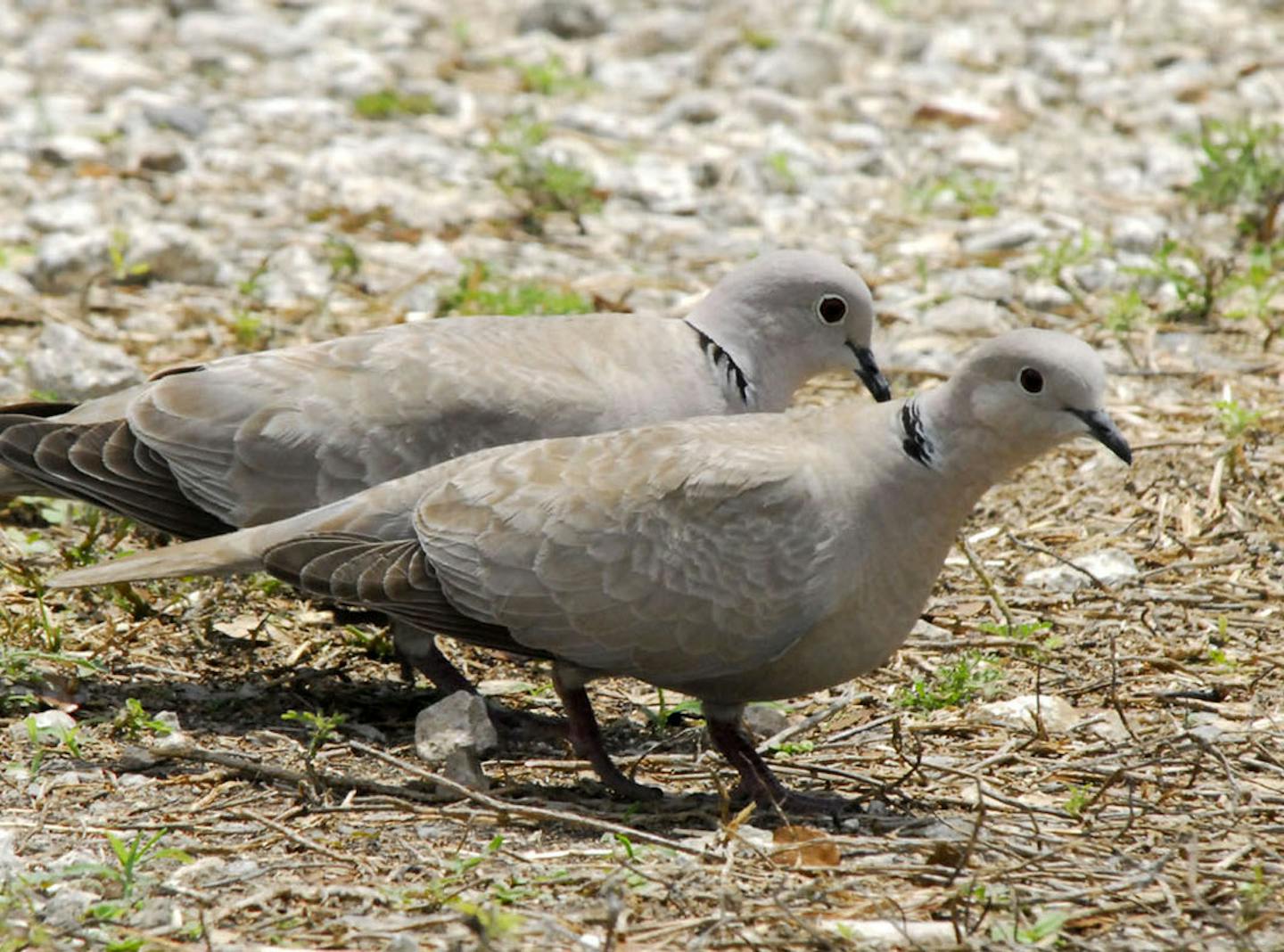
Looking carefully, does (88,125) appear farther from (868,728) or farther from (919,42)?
(868,728)

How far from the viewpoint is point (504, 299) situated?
650 cm

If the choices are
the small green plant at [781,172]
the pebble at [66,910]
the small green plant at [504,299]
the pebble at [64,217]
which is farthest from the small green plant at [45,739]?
the small green plant at [781,172]

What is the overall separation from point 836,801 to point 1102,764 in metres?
0.59

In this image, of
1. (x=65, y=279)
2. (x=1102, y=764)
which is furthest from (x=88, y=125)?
(x=1102, y=764)

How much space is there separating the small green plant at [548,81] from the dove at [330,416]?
4.33m

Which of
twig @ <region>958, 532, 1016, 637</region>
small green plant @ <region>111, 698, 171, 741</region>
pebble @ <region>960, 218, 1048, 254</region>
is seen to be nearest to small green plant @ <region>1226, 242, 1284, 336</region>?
pebble @ <region>960, 218, 1048, 254</region>

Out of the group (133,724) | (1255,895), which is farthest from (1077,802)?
(133,724)

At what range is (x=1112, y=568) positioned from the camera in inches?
208

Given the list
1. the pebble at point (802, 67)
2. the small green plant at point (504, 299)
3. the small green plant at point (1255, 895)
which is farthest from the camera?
the pebble at point (802, 67)

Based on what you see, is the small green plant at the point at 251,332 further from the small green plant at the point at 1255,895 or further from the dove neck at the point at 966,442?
the small green plant at the point at 1255,895

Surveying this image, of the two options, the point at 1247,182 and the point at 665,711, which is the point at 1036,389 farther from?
the point at 1247,182

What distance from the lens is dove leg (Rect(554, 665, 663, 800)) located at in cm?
420

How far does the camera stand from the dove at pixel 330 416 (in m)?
4.71

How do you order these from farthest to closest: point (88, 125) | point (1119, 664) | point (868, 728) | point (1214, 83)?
1. point (1214, 83)
2. point (88, 125)
3. point (1119, 664)
4. point (868, 728)
